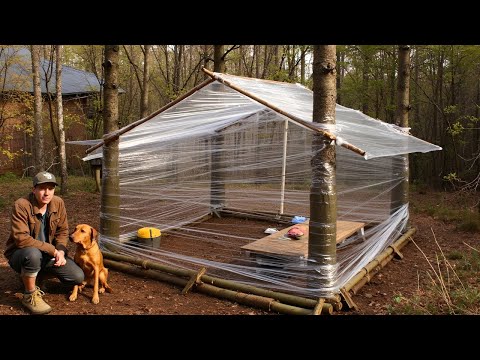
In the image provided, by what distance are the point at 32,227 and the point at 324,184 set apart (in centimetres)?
290

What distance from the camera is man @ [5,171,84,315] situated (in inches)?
153

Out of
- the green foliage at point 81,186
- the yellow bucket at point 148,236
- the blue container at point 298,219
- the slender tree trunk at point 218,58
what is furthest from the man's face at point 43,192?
the green foliage at point 81,186

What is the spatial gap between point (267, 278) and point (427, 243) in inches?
148

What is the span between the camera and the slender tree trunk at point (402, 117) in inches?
285

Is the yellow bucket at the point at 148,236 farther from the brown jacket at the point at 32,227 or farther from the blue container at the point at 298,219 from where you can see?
the blue container at the point at 298,219

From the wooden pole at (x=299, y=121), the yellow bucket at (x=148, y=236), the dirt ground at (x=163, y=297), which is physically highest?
the wooden pole at (x=299, y=121)

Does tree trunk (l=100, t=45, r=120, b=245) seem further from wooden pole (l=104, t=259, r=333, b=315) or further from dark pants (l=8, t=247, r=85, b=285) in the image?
dark pants (l=8, t=247, r=85, b=285)

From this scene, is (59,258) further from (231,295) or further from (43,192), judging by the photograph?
(231,295)

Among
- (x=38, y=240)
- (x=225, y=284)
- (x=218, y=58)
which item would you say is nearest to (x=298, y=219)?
(x=225, y=284)

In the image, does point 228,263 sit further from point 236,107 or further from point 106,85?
point 106,85

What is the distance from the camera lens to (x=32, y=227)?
404cm

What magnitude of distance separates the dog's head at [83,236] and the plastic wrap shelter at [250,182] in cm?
131

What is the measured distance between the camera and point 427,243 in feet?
23.4

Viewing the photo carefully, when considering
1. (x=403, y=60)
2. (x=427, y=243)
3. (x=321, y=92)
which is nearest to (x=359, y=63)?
(x=403, y=60)
